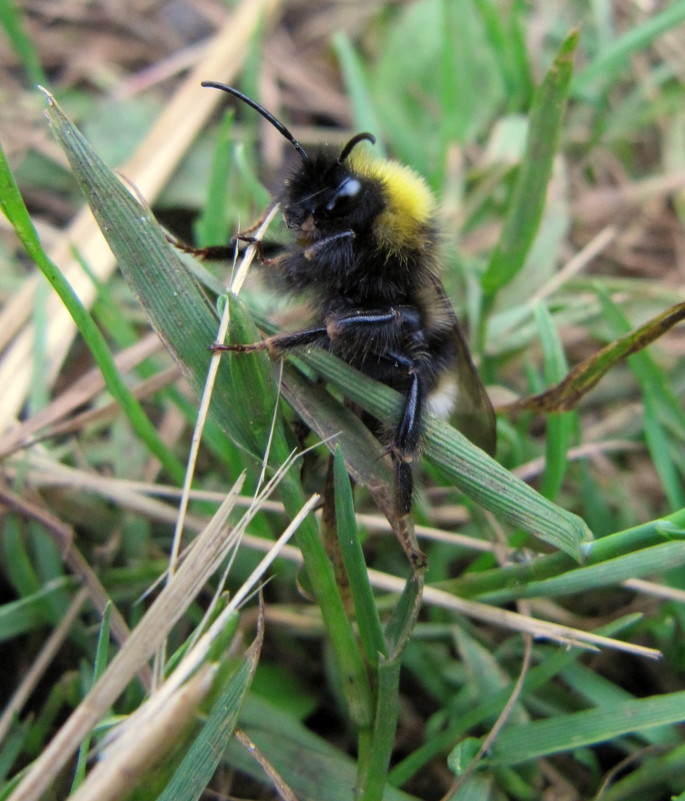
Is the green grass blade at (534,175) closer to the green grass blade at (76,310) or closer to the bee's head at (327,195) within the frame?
the bee's head at (327,195)

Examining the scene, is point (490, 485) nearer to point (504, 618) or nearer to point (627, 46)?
point (504, 618)

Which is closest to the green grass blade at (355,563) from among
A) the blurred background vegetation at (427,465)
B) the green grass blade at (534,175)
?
the blurred background vegetation at (427,465)

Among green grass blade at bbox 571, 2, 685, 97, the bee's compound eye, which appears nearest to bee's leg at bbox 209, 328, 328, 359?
the bee's compound eye

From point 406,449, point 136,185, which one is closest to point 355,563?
point 406,449

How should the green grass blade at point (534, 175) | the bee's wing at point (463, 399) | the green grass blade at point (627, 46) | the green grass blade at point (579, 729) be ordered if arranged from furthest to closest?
the green grass blade at point (627, 46), the green grass blade at point (534, 175), the bee's wing at point (463, 399), the green grass blade at point (579, 729)

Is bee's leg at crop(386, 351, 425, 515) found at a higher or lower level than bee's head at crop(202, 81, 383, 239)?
lower

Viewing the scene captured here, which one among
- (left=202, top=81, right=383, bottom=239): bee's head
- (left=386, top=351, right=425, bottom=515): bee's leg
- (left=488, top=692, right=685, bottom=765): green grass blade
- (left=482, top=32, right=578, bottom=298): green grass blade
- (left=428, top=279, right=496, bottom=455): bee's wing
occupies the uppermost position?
(left=482, top=32, right=578, bottom=298): green grass blade

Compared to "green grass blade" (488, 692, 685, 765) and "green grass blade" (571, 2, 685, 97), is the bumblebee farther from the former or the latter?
"green grass blade" (571, 2, 685, 97)
